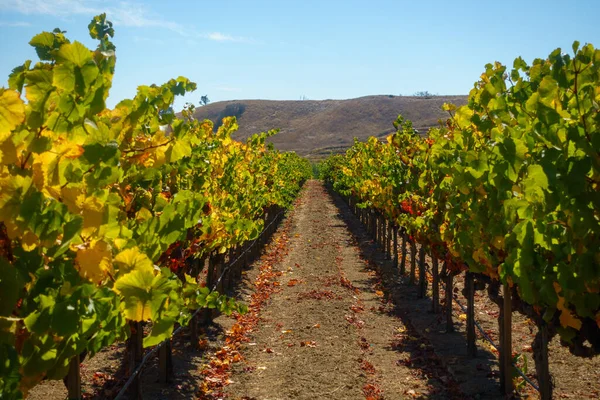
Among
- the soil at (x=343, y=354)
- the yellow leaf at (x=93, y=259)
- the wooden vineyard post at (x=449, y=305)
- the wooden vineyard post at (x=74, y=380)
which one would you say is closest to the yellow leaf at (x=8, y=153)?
the yellow leaf at (x=93, y=259)

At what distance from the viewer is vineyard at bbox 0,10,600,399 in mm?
2125

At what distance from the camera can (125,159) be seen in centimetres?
374

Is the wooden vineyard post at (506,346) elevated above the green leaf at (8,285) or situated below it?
below

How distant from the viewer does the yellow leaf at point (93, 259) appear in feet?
8.12

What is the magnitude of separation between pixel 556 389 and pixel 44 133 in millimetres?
6201

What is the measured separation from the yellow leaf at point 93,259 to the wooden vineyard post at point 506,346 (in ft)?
16.2

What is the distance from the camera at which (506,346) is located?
639cm

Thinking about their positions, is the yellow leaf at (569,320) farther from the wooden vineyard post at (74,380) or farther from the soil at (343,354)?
the wooden vineyard post at (74,380)

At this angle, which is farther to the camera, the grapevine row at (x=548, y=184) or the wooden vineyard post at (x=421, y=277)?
the wooden vineyard post at (x=421, y=277)

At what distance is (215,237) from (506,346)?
12.3 feet

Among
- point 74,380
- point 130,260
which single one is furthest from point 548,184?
point 74,380

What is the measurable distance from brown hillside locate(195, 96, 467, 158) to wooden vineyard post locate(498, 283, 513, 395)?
10191cm

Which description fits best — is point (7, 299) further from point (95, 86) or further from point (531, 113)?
point (531, 113)

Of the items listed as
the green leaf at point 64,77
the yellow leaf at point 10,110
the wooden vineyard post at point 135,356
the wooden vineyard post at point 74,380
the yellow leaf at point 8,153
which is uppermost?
the green leaf at point 64,77
